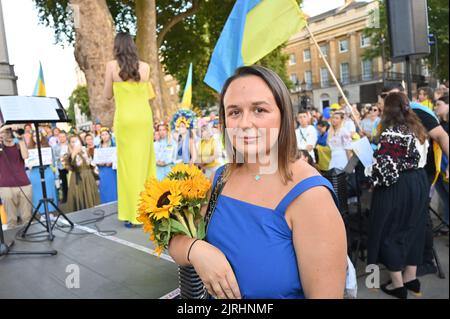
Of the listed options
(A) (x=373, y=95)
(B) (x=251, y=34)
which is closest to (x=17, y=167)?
(B) (x=251, y=34)

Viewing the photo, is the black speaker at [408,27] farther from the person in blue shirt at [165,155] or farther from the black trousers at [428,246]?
the person in blue shirt at [165,155]

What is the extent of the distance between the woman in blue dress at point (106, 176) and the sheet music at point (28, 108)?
1.73 meters

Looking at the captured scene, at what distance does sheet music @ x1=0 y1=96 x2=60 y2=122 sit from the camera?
8.80 ft

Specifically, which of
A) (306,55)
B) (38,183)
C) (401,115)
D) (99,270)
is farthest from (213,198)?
(306,55)

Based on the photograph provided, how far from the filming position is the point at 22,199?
13.0 feet

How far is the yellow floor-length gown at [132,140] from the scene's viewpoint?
359cm

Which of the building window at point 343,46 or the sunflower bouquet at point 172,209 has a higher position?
the building window at point 343,46

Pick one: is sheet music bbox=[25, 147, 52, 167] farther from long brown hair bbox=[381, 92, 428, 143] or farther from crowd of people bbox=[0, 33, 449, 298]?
long brown hair bbox=[381, 92, 428, 143]

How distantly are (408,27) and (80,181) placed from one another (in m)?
4.37

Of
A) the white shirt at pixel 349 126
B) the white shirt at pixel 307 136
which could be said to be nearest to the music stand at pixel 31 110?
the white shirt at pixel 307 136

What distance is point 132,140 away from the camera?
12.2 feet

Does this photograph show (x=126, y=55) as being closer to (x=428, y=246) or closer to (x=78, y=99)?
(x=78, y=99)
